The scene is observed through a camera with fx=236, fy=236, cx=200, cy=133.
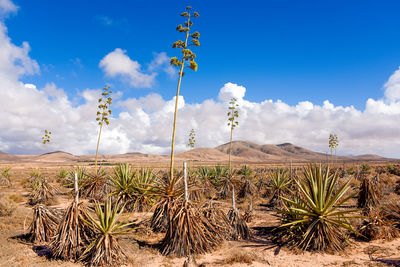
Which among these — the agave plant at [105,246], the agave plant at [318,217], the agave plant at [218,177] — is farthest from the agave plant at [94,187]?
the agave plant at [318,217]

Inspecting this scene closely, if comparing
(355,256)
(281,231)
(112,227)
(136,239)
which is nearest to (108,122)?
(136,239)

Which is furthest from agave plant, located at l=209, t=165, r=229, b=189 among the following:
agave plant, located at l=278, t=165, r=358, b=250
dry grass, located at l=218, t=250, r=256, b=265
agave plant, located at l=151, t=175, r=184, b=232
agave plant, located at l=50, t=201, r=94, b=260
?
agave plant, located at l=50, t=201, r=94, b=260

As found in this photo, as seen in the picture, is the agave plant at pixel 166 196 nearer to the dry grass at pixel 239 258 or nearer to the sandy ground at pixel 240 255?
the sandy ground at pixel 240 255

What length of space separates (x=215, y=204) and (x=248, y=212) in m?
3.51

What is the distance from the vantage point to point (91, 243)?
6.71 metres

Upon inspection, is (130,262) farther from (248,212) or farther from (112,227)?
(248,212)

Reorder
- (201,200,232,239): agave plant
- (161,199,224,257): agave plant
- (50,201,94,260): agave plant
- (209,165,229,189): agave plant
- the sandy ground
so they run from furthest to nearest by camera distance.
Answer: (209,165,229,189): agave plant
(201,200,232,239): agave plant
(161,199,224,257): agave plant
(50,201,94,260): agave plant
the sandy ground

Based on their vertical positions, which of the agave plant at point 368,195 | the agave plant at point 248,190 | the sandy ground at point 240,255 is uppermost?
the agave plant at point 368,195

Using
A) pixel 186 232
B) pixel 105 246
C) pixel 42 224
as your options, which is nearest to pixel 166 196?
pixel 186 232

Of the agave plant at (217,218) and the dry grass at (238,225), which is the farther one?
the dry grass at (238,225)

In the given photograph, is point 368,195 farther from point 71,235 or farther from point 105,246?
point 71,235

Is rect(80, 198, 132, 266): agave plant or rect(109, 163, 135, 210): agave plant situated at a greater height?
rect(109, 163, 135, 210): agave plant

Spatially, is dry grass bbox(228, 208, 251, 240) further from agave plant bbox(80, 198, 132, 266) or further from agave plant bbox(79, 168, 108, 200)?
agave plant bbox(79, 168, 108, 200)

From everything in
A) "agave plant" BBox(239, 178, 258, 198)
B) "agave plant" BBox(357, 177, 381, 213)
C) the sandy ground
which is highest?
"agave plant" BBox(357, 177, 381, 213)
